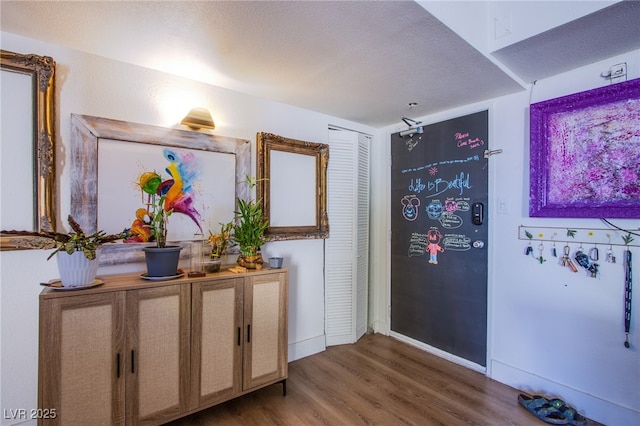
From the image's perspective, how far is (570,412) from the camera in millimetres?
1905

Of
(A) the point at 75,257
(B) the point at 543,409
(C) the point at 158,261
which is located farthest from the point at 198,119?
(B) the point at 543,409

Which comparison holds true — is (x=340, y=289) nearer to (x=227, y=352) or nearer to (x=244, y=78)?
(x=227, y=352)

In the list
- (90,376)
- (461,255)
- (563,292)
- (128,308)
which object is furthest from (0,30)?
(563,292)

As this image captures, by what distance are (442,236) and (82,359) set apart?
106 inches

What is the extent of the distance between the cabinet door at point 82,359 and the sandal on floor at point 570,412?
2.64m

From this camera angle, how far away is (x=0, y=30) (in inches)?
63.4

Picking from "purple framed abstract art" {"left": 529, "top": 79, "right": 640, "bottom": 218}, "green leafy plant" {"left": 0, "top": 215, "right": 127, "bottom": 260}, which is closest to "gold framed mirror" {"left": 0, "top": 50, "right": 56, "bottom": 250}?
"green leafy plant" {"left": 0, "top": 215, "right": 127, "bottom": 260}

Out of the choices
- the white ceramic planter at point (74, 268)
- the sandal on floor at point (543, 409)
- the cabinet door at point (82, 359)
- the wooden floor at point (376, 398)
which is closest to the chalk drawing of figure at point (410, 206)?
the wooden floor at point (376, 398)

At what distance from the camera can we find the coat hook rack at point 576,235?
1.87 m

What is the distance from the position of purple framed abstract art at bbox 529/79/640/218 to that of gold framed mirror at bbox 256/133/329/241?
1694 millimetres

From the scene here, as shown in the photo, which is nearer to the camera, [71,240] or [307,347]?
[71,240]

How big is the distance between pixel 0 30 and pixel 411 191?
309cm

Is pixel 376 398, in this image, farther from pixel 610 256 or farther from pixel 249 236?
pixel 610 256

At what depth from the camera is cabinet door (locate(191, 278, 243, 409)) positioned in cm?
183
